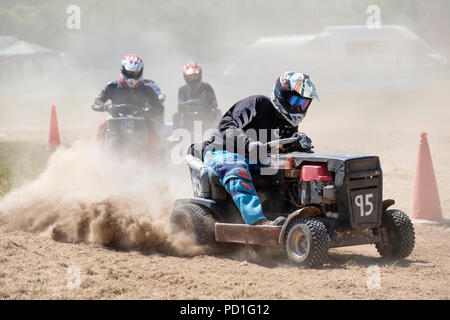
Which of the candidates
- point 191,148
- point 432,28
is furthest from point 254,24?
point 191,148

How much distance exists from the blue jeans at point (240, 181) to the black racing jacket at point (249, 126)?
0.13m

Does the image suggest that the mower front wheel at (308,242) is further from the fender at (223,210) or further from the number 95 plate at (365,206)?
the fender at (223,210)

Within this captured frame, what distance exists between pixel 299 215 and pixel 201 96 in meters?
9.60

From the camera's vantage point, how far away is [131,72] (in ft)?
38.3

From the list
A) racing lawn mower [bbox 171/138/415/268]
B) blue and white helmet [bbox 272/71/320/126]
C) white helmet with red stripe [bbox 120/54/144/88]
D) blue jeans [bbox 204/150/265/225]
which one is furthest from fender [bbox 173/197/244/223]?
white helmet with red stripe [bbox 120/54/144/88]

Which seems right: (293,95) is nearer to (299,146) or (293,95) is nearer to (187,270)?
(299,146)

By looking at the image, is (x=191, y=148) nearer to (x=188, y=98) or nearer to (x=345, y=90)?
(x=188, y=98)

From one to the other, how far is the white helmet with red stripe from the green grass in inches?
92.0

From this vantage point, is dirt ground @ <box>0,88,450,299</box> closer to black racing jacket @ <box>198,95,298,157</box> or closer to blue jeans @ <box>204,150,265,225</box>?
blue jeans @ <box>204,150,265,225</box>

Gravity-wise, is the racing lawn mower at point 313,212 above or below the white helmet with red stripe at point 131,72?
below

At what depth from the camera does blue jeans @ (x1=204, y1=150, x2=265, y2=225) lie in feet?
20.5

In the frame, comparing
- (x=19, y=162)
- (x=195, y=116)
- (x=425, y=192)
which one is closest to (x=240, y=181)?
(x=425, y=192)

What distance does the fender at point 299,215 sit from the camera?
5.88 metres

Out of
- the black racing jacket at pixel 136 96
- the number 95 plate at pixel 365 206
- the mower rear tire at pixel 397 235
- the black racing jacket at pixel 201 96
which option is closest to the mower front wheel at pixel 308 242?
the number 95 plate at pixel 365 206
